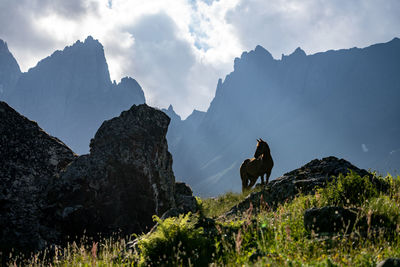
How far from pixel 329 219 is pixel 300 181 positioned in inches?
171

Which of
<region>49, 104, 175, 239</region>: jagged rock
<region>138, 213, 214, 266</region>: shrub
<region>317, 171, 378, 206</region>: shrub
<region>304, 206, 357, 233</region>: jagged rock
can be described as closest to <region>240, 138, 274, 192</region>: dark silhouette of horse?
<region>49, 104, 175, 239</region>: jagged rock

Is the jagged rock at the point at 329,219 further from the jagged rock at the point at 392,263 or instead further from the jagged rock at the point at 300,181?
the jagged rock at the point at 300,181

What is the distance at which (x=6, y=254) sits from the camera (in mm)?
8234

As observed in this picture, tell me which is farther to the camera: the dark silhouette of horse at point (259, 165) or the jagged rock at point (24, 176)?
the dark silhouette of horse at point (259, 165)

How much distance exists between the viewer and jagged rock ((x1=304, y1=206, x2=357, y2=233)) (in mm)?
5455

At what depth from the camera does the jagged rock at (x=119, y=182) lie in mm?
10086

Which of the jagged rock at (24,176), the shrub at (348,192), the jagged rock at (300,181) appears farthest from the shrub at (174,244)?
the jagged rock at (24,176)

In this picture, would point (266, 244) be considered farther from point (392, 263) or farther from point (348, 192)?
point (348, 192)

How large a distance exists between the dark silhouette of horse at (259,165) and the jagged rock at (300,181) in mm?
4209

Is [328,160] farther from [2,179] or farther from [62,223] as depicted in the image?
[2,179]

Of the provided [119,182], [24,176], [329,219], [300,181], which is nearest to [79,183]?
[119,182]

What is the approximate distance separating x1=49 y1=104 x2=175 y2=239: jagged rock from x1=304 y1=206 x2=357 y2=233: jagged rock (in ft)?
18.3

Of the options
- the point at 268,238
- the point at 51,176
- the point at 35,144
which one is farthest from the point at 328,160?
the point at 35,144

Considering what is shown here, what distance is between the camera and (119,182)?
1103 cm
